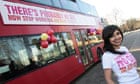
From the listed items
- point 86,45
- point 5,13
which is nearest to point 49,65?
point 5,13

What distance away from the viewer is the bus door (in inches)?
558

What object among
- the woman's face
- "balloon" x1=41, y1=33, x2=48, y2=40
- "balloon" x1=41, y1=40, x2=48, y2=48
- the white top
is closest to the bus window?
"balloon" x1=41, y1=33, x2=48, y2=40

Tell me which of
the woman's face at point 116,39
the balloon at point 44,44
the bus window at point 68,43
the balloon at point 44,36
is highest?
the woman's face at point 116,39

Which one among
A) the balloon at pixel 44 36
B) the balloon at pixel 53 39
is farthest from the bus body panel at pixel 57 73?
the balloon at pixel 44 36

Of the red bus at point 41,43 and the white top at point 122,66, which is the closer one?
the white top at point 122,66

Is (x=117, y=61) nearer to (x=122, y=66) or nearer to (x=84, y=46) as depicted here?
(x=122, y=66)

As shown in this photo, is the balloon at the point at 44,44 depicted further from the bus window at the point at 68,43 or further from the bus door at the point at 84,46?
the bus door at the point at 84,46

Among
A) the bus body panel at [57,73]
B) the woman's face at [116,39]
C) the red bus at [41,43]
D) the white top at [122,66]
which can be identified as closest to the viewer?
the white top at [122,66]

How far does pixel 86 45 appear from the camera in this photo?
1550 cm

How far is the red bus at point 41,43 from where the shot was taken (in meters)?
7.78

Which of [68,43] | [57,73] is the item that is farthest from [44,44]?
[68,43]

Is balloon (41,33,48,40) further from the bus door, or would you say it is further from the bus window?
the bus door

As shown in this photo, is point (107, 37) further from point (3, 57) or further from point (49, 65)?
point (49, 65)

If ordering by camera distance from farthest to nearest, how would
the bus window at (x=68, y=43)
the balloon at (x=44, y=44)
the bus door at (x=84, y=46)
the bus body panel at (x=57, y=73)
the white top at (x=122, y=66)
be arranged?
the bus door at (x=84, y=46) < the bus window at (x=68, y=43) < the balloon at (x=44, y=44) < the bus body panel at (x=57, y=73) < the white top at (x=122, y=66)
